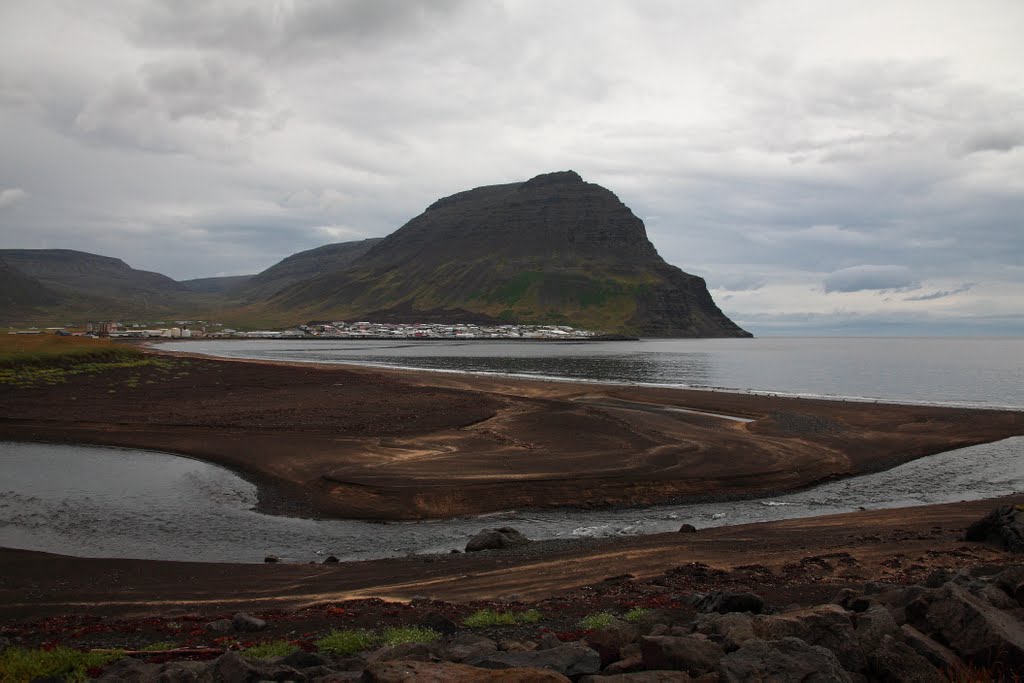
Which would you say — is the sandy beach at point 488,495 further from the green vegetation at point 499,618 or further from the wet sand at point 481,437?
the green vegetation at point 499,618

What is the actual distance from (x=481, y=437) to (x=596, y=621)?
2603cm

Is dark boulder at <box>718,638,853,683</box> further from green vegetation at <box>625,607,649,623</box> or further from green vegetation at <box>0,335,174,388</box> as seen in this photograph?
green vegetation at <box>0,335,174,388</box>

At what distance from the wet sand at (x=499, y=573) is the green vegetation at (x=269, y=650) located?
2182 mm

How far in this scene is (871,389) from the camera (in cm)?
7456

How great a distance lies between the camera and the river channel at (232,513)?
21031 millimetres

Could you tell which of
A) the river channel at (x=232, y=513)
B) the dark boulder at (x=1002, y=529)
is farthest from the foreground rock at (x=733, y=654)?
the river channel at (x=232, y=513)

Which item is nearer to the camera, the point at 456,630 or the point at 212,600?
the point at 456,630

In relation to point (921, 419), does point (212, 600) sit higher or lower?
lower

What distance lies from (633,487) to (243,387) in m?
46.6

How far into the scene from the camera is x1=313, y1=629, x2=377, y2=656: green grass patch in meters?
10.8

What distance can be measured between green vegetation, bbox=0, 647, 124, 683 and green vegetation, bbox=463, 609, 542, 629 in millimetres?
6180

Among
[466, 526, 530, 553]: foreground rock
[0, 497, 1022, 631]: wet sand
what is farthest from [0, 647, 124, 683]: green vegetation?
[466, 526, 530, 553]: foreground rock

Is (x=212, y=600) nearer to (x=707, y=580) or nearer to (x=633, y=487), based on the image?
(x=707, y=580)

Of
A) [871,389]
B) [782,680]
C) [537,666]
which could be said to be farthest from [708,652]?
[871,389]
